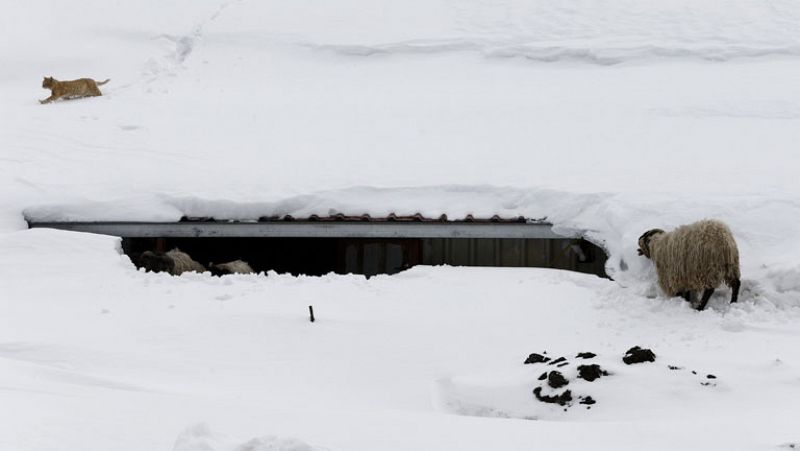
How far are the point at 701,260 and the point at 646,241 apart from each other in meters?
0.88

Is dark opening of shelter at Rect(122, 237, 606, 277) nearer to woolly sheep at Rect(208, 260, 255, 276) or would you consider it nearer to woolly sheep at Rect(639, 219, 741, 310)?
woolly sheep at Rect(208, 260, 255, 276)

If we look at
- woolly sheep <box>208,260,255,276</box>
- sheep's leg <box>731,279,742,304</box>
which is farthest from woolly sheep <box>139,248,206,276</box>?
sheep's leg <box>731,279,742,304</box>

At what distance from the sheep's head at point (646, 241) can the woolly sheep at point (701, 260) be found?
41 cm

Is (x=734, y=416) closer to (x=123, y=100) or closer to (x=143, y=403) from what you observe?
(x=143, y=403)

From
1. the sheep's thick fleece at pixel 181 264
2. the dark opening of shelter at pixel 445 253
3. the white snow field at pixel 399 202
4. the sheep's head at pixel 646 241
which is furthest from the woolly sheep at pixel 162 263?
the sheep's head at pixel 646 241

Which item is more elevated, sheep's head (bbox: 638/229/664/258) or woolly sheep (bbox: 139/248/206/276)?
sheep's head (bbox: 638/229/664/258)

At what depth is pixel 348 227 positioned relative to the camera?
35.6ft

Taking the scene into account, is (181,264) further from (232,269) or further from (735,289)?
(735,289)

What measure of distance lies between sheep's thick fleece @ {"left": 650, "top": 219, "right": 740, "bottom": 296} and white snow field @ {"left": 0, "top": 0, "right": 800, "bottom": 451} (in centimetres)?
34

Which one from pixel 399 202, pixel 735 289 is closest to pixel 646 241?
pixel 735 289

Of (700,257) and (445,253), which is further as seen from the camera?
(445,253)

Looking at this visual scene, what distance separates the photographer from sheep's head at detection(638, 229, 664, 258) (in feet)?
31.4

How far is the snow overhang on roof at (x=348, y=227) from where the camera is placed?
35.3 feet

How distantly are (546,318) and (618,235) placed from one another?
1730 mm
